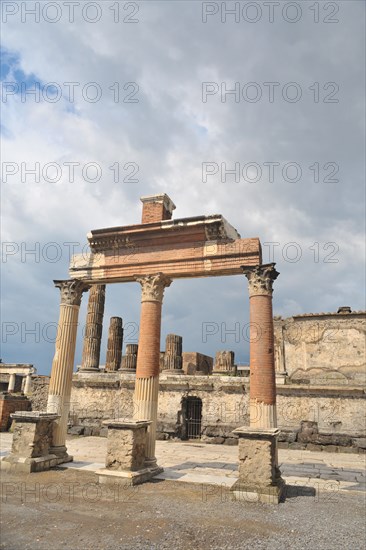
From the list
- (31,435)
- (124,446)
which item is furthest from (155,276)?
(31,435)

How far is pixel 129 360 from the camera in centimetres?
2089

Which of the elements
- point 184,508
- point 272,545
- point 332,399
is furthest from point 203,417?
point 272,545

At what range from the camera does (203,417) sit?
1545cm

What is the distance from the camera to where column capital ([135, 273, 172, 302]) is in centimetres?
971

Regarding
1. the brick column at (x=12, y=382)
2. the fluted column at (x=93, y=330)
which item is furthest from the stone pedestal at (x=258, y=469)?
the brick column at (x=12, y=382)

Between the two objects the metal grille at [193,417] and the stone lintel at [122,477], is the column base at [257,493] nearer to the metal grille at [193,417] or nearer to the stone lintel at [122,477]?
the stone lintel at [122,477]

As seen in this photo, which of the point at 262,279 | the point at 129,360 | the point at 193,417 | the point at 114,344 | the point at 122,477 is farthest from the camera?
the point at 114,344

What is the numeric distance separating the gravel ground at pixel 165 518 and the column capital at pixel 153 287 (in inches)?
162

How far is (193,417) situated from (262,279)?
9458 millimetres

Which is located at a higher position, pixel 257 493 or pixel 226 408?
pixel 226 408

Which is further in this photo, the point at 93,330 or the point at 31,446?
the point at 93,330

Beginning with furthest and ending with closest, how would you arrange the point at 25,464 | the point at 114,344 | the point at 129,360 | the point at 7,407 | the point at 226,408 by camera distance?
the point at 114,344
the point at 129,360
the point at 7,407
the point at 226,408
the point at 25,464

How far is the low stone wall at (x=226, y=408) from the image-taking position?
1377cm

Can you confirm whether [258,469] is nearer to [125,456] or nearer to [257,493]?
[257,493]
